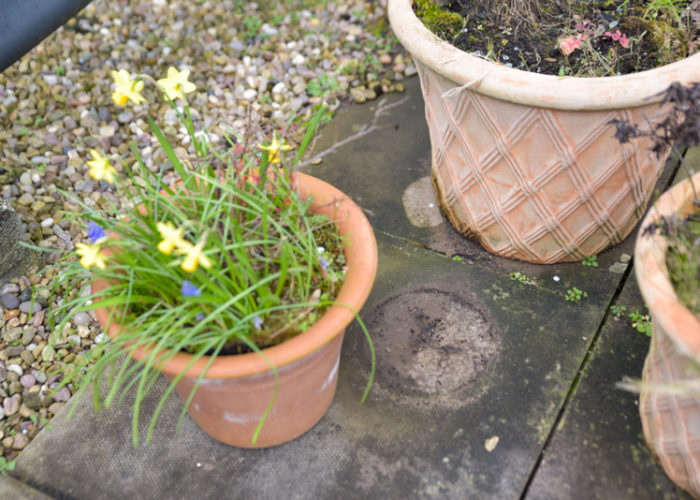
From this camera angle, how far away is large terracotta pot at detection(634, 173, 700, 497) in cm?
131

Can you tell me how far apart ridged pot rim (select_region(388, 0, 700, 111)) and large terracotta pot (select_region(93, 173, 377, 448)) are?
561mm

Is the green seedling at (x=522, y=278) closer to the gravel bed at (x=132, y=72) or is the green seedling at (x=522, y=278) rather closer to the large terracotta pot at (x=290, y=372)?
the large terracotta pot at (x=290, y=372)

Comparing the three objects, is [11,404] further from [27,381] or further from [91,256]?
[91,256]

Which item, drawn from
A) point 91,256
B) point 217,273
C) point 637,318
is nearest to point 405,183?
point 637,318

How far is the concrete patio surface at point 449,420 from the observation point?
1.71 metres

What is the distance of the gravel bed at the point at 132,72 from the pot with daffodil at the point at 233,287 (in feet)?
2.47

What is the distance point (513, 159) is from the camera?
1964 millimetres

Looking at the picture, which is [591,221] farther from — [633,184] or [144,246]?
[144,246]

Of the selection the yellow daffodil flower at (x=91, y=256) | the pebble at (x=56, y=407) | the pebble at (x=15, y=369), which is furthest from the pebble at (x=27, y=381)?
the yellow daffodil flower at (x=91, y=256)

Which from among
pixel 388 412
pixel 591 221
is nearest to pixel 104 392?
pixel 388 412

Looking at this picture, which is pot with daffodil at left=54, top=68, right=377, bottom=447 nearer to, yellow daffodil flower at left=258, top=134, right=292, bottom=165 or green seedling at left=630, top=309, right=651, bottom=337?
yellow daffodil flower at left=258, top=134, right=292, bottom=165

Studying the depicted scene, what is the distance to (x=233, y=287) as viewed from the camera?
1.51 meters

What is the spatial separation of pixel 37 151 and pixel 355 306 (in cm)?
200

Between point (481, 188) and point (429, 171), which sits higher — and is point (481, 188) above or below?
above
